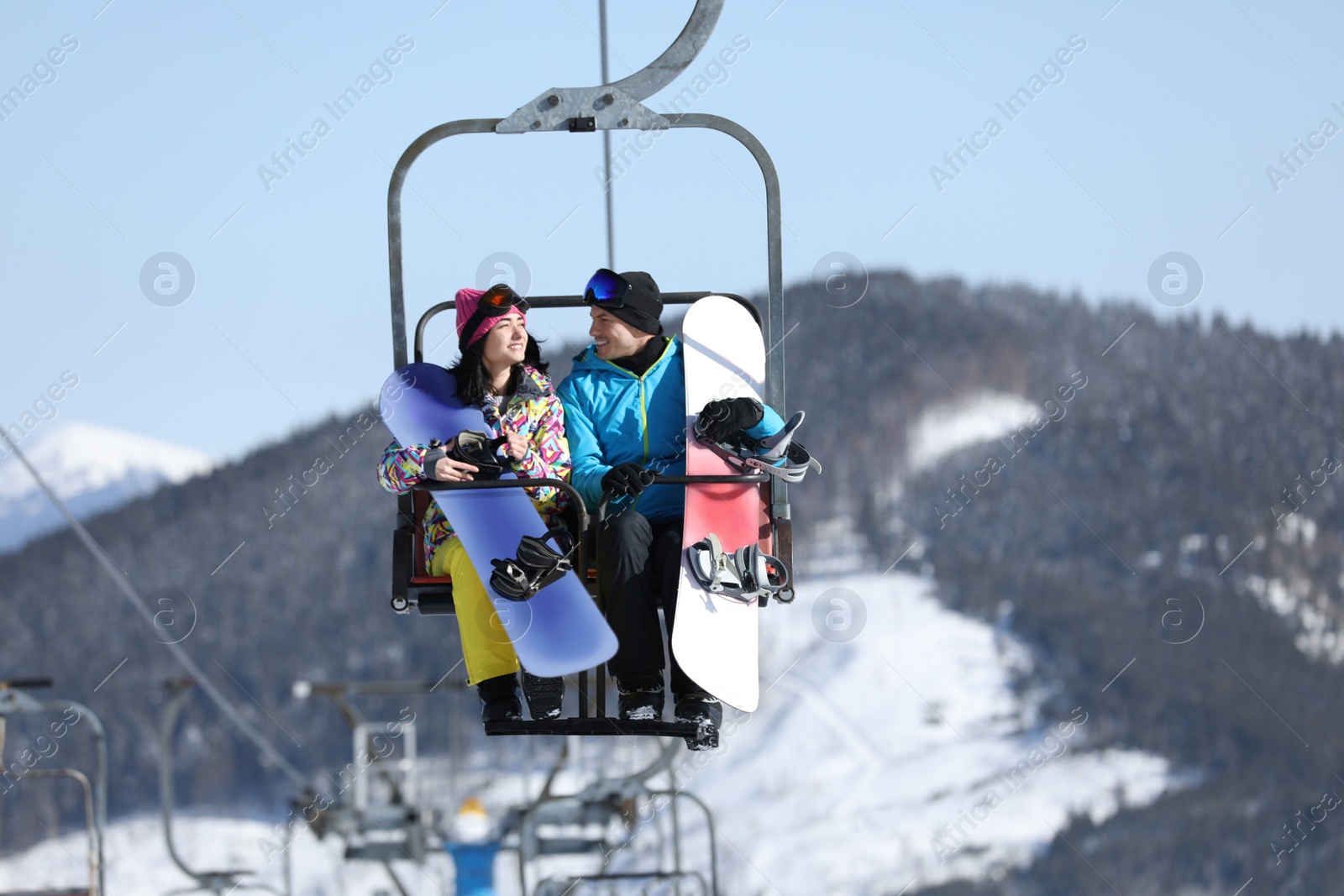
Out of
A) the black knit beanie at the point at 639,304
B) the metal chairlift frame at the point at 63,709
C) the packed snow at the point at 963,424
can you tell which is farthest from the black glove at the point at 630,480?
the packed snow at the point at 963,424

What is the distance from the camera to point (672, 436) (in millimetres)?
4469

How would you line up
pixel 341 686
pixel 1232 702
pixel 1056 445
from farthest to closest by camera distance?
1. pixel 1056 445
2. pixel 1232 702
3. pixel 341 686

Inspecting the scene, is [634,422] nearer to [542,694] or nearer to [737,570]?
[737,570]

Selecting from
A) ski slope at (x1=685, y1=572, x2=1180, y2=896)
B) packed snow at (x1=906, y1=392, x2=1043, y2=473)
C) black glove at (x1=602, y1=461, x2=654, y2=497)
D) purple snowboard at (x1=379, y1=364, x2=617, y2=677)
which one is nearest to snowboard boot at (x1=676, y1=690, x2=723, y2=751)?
purple snowboard at (x1=379, y1=364, x2=617, y2=677)

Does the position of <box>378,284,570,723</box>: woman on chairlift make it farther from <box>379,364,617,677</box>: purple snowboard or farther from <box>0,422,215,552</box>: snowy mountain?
<box>0,422,215,552</box>: snowy mountain

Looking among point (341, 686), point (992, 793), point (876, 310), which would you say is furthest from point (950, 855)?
point (341, 686)

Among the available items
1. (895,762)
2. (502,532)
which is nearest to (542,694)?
(502,532)

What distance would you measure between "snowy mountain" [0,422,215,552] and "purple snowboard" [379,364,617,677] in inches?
5102

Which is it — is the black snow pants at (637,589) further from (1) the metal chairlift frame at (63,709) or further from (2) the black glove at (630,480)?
(1) the metal chairlift frame at (63,709)

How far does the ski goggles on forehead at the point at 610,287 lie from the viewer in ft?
14.2

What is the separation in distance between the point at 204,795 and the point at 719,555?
84.3 meters

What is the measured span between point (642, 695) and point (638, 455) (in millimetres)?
685

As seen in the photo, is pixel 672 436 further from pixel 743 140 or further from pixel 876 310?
pixel 876 310

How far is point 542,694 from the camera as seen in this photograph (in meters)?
4.14
